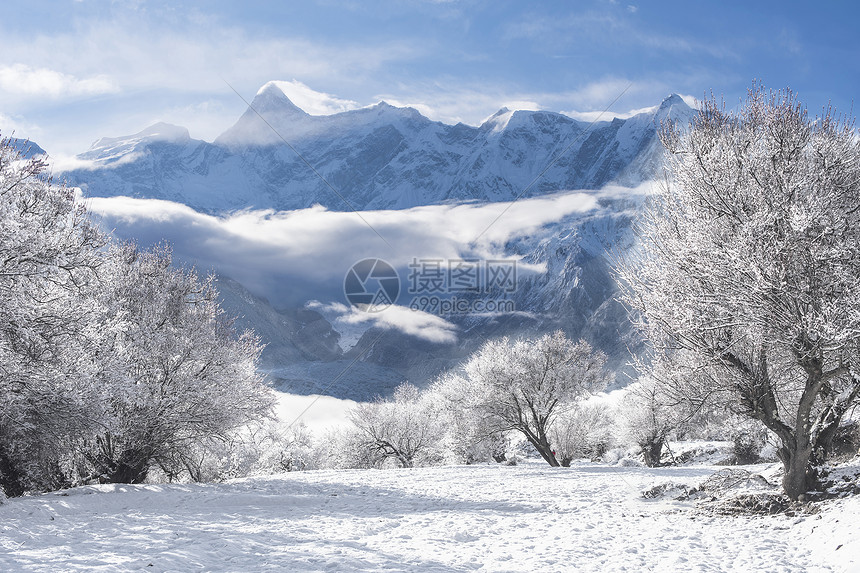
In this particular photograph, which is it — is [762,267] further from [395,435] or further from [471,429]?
[395,435]

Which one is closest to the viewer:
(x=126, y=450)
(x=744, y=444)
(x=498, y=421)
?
(x=126, y=450)

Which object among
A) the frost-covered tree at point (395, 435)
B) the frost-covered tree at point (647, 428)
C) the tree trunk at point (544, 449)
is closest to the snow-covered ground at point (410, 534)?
the tree trunk at point (544, 449)

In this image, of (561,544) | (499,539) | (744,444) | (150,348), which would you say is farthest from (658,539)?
(744,444)

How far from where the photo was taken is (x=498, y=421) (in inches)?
1533

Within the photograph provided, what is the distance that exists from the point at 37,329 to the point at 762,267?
767 inches

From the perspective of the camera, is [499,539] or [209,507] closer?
[499,539]

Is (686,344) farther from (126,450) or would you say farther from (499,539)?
(126,450)

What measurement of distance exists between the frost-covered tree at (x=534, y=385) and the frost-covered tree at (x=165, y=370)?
1831 cm

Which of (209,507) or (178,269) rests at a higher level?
(178,269)

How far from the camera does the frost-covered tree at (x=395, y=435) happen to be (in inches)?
2206

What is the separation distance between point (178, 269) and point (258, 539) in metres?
18.2

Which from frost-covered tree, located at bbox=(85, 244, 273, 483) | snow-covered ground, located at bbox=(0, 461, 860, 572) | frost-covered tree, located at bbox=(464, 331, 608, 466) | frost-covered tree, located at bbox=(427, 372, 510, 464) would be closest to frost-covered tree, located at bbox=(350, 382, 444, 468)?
frost-covered tree, located at bbox=(427, 372, 510, 464)

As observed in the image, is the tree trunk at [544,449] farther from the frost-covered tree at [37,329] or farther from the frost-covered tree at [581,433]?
the frost-covered tree at [37,329]

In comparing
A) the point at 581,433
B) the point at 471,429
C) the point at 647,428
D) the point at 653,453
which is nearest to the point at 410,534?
the point at 471,429
